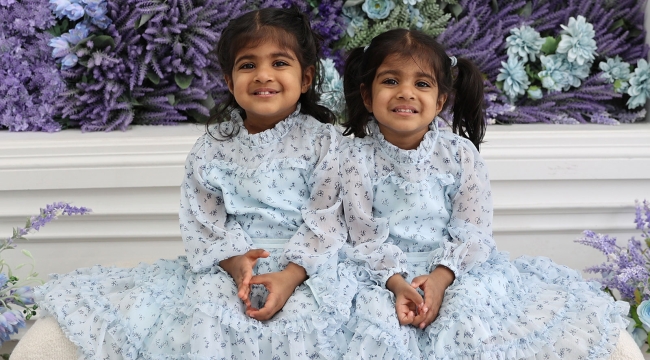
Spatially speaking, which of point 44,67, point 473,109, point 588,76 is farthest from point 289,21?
point 588,76

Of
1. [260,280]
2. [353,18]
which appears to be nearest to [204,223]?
[260,280]

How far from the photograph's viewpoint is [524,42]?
277cm

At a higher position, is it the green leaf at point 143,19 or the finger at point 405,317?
the green leaf at point 143,19

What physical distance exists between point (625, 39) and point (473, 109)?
1.25 metres

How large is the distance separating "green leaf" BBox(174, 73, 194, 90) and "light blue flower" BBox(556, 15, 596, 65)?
53.3 inches

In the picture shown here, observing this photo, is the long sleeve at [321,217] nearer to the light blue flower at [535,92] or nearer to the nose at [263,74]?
the nose at [263,74]

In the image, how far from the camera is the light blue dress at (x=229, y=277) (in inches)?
61.9

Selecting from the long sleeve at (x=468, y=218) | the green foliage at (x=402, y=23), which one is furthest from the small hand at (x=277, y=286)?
the green foliage at (x=402, y=23)

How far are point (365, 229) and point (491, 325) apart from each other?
1.25 feet

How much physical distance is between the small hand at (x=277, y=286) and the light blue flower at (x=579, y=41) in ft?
5.07

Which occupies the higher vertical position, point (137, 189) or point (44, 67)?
point (44, 67)

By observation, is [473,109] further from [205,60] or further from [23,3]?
[23,3]

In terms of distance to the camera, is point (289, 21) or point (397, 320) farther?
point (289, 21)

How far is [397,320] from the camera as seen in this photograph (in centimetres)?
159
